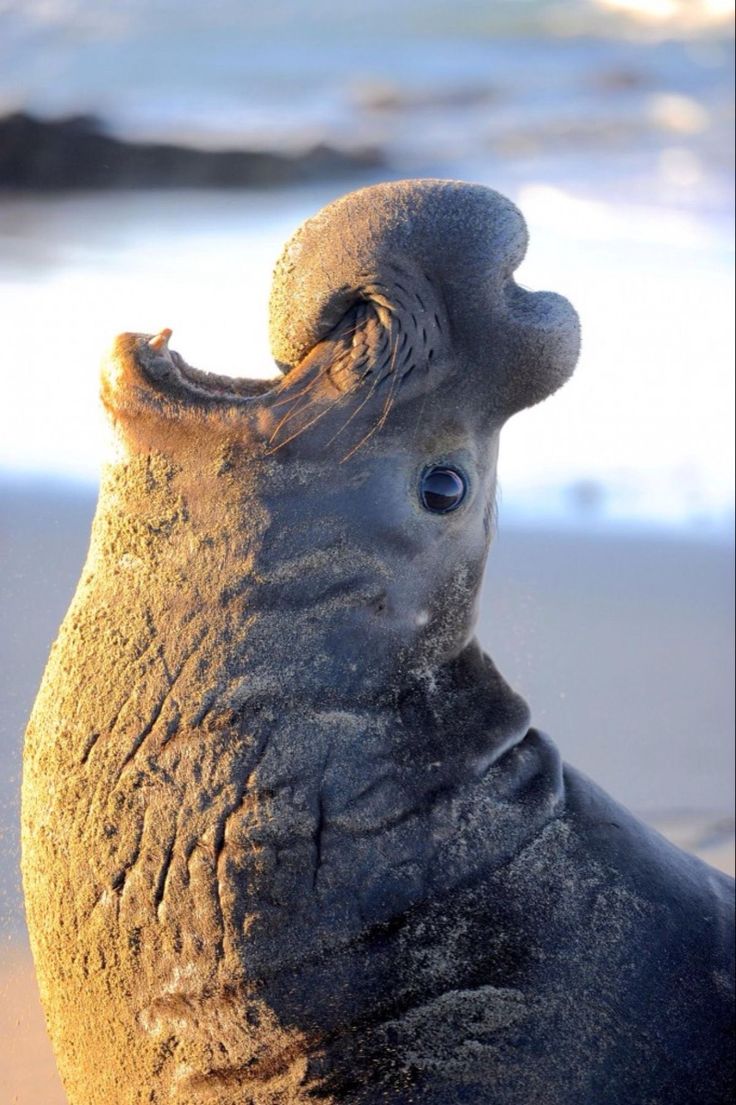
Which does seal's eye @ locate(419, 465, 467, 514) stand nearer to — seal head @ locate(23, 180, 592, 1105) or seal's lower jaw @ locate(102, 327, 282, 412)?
seal head @ locate(23, 180, 592, 1105)

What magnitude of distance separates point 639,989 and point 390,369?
33.6 inches

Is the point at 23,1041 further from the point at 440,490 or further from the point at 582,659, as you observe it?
the point at 582,659

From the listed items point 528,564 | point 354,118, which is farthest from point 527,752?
point 354,118

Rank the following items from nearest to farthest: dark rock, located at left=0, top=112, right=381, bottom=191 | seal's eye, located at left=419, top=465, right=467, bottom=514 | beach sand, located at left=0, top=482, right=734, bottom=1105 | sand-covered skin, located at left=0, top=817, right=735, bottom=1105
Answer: seal's eye, located at left=419, top=465, right=467, bottom=514, sand-covered skin, located at left=0, top=817, right=735, bottom=1105, beach sand, located at left=0, top=482, right=734, bottom=1105, dark rock, located at left=0, top=112, right=381, bottom=191

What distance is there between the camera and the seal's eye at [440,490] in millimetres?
1777

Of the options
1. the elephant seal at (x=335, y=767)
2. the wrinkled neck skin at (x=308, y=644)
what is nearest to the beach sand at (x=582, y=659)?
the elephant seal at (x=335, y=767)

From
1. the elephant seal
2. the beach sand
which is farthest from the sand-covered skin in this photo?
the elephant seal

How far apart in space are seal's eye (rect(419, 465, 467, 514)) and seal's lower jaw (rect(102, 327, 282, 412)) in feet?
0.80

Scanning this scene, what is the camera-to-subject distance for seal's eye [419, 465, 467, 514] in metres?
1.78

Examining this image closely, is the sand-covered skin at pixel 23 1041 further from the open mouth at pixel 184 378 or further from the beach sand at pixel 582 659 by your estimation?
the open mouth at pixel 184 378

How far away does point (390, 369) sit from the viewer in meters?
1.75

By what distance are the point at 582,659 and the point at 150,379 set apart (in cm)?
377

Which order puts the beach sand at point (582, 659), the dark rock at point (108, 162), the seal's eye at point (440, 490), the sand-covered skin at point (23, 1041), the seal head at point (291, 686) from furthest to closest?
1. the dark rock at point (108, 162)
2. the beach sand at point (582, 659)
3. the sand-covered skin at point (23, 1041)
4. the seal's eye at point (440, 490)
5. the seal head at point (291, 686)

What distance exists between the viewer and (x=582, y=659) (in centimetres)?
528
